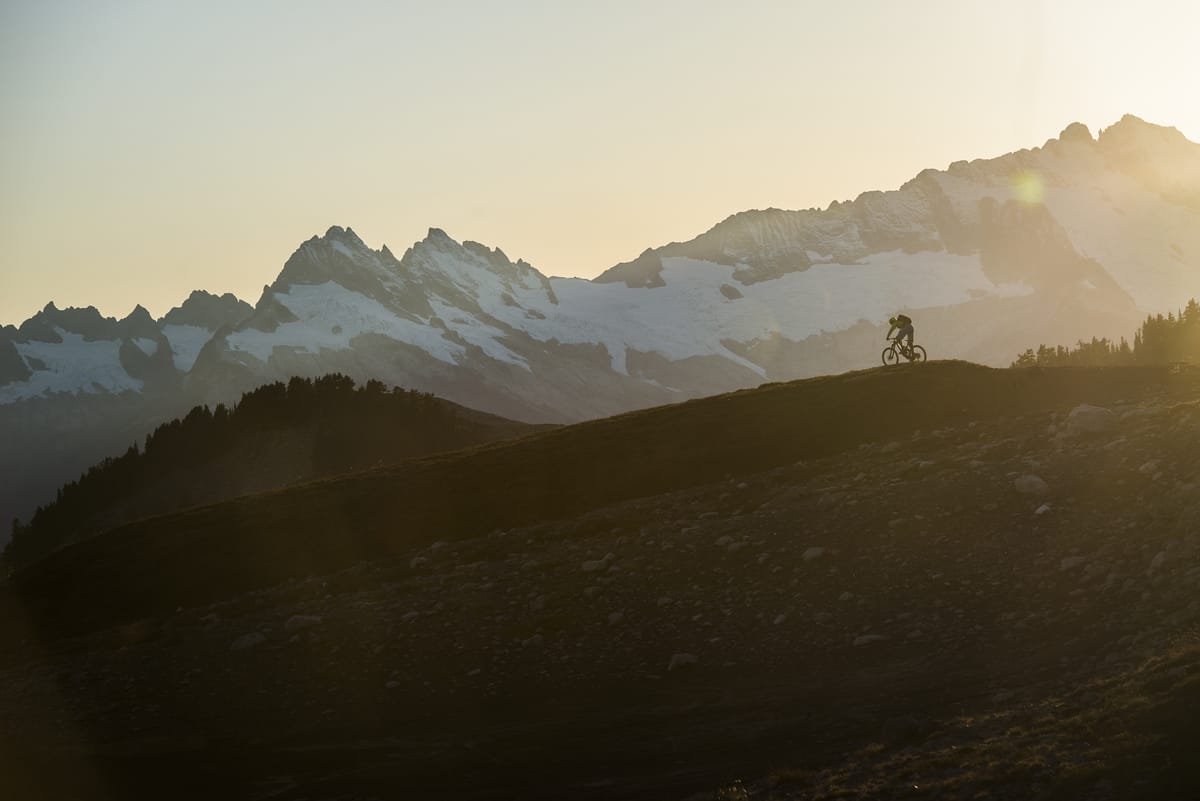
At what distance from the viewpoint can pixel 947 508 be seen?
36.5m

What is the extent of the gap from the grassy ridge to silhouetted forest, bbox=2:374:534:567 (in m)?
51.4

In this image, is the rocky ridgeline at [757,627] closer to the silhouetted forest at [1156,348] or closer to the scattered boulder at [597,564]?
the scattered boulder at [597,564]

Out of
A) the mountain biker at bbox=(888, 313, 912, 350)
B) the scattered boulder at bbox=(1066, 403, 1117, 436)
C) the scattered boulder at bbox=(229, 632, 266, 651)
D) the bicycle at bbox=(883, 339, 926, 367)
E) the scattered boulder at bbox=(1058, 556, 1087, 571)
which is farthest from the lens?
the bicycle at bbox=(883, 339, 926, 367)

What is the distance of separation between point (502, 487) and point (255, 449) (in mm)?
72143

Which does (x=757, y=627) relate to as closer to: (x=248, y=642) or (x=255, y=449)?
(x=248, y=642)

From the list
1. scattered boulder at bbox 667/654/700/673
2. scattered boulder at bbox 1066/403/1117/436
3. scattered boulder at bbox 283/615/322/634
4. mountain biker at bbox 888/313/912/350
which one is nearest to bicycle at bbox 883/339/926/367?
mountain biker at bbox 888/313/912/350

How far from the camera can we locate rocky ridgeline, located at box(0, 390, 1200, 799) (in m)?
25.8

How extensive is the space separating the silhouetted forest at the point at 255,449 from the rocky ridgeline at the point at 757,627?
6992cm

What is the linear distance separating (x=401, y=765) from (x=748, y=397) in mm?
38177

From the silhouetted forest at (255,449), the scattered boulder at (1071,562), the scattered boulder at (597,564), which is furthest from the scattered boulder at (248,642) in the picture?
the silhouetted forest at (255,449)

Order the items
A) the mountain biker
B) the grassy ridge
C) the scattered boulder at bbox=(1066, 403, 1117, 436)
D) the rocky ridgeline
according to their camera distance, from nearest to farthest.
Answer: the rocky ridgeline, the scattered boulder at bbox=(1066, 403, 1117, 436), the grassy ridge, the mountain biker

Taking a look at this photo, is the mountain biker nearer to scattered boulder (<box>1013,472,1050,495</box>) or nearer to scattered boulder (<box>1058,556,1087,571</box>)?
scattered boulder (<box>1013,472,1050,495</box>)

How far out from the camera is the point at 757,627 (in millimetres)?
32781

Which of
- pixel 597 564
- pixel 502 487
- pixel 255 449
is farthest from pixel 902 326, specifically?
pixel 255 449
